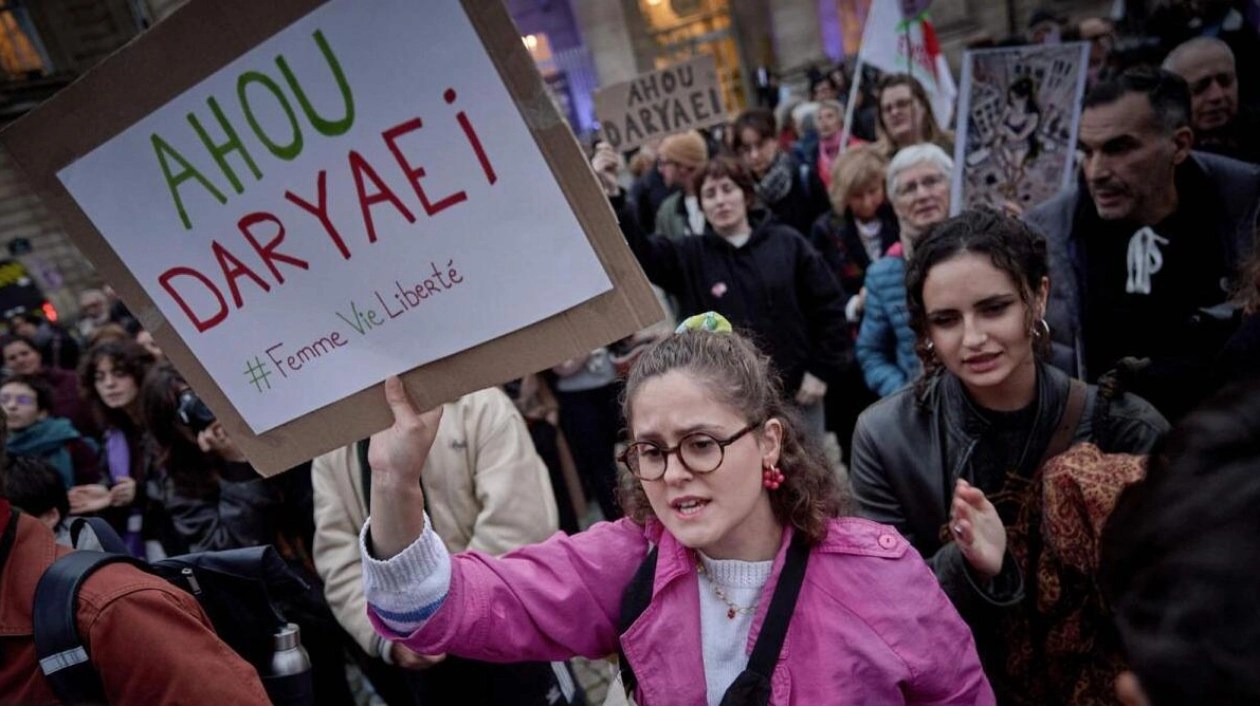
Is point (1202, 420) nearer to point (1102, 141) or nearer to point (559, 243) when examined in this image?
point (559, 243)

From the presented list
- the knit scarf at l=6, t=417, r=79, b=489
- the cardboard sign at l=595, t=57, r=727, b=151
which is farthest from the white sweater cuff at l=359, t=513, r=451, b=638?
the cardboard sign at l=595, t=57, r=727, b=151

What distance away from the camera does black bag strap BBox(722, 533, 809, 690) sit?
4.22 ft

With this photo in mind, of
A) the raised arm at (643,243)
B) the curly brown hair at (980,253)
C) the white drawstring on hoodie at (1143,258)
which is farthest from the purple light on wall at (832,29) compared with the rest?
the curly brown hair at (980,253)

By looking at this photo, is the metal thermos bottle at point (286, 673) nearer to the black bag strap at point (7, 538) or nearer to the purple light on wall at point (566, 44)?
the black bag strap at point (7, 538)

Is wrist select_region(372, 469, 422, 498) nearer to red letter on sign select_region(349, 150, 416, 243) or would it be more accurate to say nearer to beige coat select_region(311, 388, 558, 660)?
red letter on sign select_region(349, 150, 416, 243)

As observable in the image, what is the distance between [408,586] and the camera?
50.2 inches

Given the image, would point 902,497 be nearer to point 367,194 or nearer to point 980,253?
point 980,253

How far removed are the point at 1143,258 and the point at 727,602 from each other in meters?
1.89

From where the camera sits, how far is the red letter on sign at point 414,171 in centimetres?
112

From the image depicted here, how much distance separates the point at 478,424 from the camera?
2463 mm

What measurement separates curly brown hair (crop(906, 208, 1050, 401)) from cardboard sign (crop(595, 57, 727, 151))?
339cm

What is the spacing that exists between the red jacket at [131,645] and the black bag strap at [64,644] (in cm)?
1

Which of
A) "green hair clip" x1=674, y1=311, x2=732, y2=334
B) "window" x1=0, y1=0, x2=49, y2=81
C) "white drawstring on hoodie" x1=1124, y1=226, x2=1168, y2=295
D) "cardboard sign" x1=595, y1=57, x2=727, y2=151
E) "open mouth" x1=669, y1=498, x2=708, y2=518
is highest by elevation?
"window" x1=0, y1=0, x2=49, y2=81

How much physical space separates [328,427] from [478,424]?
115cm
